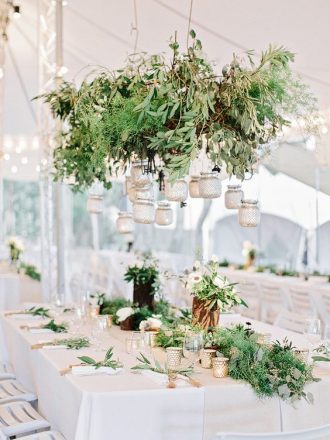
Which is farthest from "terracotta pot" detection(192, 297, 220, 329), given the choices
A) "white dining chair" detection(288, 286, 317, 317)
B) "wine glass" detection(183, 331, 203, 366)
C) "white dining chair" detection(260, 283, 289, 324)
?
"white dining chair" detection(260, 283, 289, 324)

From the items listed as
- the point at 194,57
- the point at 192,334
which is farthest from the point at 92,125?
the point at 192,334

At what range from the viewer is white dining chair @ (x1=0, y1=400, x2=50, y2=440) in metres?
3.48

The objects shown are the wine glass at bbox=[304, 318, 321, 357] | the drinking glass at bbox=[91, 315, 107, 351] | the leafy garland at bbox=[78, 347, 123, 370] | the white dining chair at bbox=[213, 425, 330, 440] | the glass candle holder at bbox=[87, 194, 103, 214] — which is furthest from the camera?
the glass candle holder at bbox=[87, 194, 103, 214]

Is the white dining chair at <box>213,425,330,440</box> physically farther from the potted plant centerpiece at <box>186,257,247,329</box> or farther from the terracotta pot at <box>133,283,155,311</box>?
the terracotta pot at <box>133,283,155,311</box>

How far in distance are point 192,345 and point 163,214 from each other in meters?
1.24

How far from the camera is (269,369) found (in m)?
3.23

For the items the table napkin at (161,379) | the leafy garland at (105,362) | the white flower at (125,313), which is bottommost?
the table napkin at (161,379)

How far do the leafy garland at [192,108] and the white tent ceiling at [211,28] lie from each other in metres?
0.64

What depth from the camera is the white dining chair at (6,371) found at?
459 cm

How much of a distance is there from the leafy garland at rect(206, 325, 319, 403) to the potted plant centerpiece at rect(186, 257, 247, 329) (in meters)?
0.51

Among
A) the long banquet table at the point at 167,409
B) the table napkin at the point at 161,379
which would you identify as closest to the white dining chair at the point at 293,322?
the long banquet table at the point at 167,409

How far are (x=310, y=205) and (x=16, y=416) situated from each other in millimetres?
6928

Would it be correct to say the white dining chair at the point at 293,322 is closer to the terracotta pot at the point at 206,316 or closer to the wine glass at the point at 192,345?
the terracotta pot at the point at 206,316

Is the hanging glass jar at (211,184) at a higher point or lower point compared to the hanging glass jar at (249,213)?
higher
